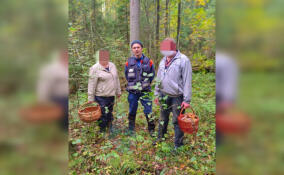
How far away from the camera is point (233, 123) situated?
2.80ft

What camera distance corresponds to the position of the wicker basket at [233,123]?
2.62 ft

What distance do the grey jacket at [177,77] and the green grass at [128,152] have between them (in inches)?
29.4

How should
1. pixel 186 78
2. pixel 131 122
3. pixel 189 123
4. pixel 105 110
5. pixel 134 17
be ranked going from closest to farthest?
pixel 189 123, pixel 186 78, pixel 105 110, pixel 131 122, pixel 134 17

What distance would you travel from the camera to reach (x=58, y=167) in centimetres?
102

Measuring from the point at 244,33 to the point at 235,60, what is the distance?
0.12 m

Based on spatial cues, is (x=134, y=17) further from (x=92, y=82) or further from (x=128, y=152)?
(x=128, y=152)

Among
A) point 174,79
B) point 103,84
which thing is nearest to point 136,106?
point 103,84

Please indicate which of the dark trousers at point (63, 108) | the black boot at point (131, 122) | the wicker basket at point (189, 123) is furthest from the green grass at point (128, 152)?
the dark trousers at point (63, 108)

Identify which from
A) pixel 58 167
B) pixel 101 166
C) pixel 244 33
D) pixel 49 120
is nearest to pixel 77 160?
pixel 101 166

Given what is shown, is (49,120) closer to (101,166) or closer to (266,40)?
(266,40)

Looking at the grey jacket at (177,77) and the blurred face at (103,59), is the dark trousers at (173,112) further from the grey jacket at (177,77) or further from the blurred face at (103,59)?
the blurred face at (103,59)

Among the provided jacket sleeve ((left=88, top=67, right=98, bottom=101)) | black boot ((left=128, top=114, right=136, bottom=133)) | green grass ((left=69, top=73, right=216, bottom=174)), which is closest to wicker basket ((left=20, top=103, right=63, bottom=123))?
green grass ((left=69, top=73, right=216, bottom=174))

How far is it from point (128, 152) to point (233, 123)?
245 cm

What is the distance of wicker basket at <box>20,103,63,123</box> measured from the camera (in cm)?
91
